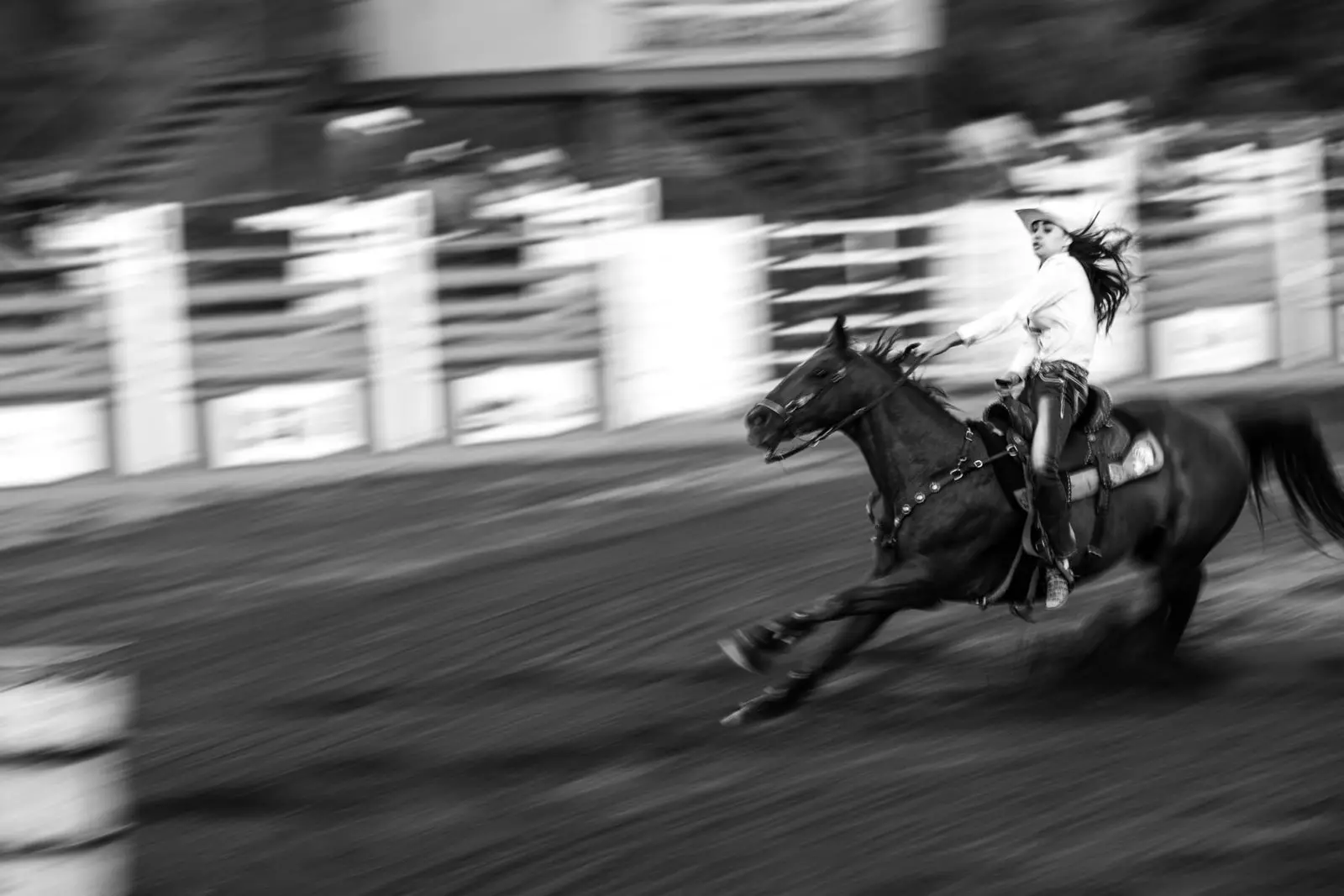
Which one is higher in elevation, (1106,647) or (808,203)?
(808,203)

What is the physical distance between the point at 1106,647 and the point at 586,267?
7365mm

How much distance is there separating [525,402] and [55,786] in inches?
378

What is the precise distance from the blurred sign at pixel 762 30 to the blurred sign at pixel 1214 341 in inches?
123

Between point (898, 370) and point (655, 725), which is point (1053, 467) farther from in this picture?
point (655, 725)

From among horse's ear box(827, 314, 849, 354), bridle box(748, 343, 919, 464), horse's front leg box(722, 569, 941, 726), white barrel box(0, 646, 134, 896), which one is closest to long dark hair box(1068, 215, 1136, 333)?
bridle box(748, 343, 919, 464)

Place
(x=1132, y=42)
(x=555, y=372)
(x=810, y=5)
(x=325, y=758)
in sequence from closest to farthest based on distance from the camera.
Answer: (x=325, y=758) → (x=555, y=372) → (x=810, y=5) → (x=1132, y=42)

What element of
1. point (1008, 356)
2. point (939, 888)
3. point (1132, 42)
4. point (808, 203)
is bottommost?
point (939, 888)

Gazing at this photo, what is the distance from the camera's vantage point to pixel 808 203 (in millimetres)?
16609

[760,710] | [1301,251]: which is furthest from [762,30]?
[760,710]

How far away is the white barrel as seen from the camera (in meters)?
3.66

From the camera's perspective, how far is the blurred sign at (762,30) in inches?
605

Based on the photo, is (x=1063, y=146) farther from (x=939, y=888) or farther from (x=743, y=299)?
(x=939, y=888)

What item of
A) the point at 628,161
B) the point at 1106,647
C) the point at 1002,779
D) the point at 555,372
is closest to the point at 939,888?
the point at 1002,779

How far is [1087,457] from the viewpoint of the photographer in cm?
689
